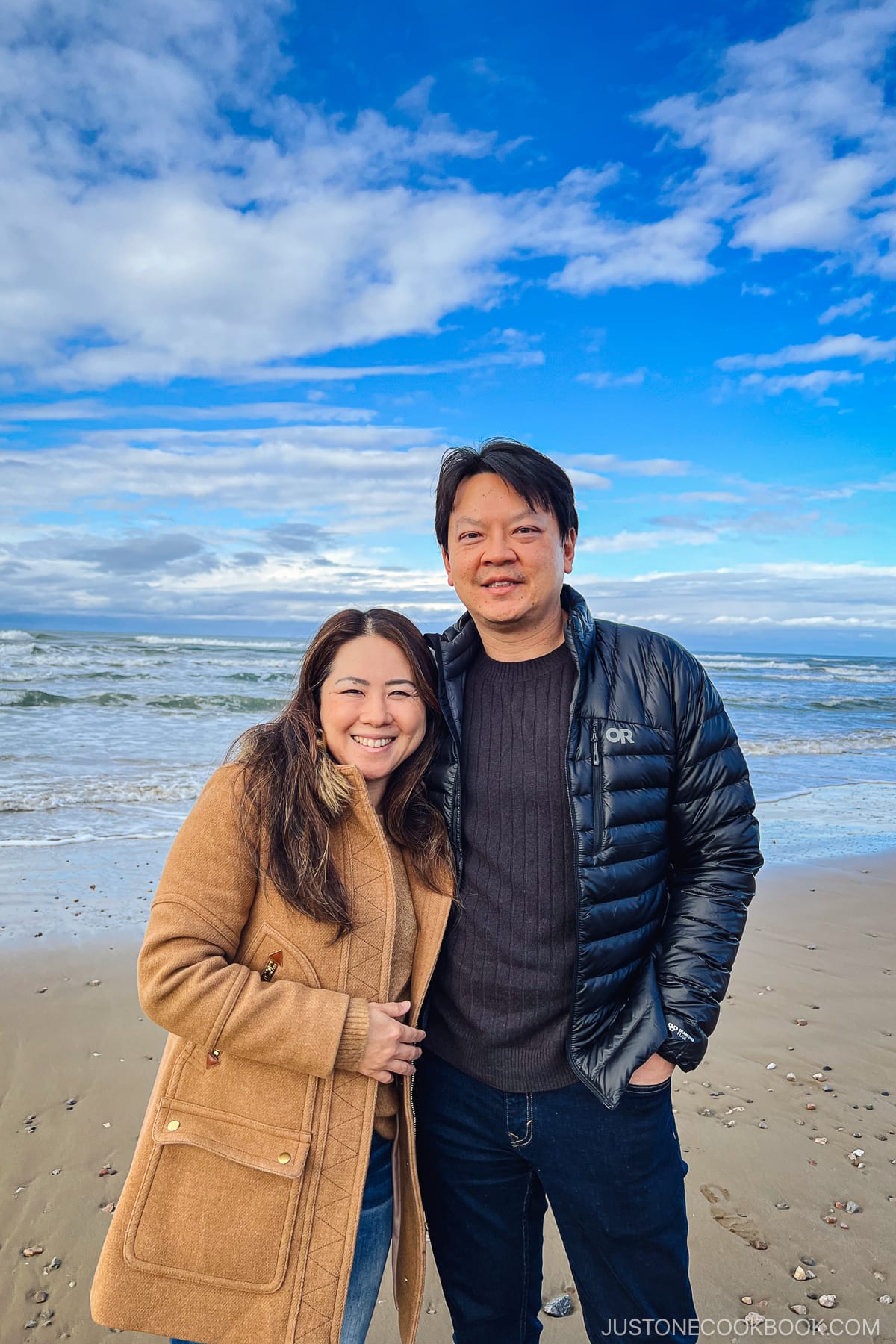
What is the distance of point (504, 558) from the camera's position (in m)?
2.44

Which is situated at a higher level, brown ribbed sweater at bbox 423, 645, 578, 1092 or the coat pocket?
brown ribbed sweater at bbox 423, 645, 578, 1092

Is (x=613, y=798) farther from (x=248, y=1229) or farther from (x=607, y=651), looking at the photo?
(x=248, y=1229)

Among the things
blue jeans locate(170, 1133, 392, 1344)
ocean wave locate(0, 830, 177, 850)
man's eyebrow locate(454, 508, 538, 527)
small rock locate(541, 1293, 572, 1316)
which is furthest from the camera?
ocean wave locate(0, 830, 177, 850)

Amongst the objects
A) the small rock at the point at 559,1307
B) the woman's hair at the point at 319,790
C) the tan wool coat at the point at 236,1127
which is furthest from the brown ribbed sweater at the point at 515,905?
the small rock at the point at 559,1307

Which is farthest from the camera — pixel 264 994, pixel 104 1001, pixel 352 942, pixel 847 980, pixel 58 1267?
pixel 847 980

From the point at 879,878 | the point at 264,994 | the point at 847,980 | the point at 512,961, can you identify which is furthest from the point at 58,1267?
the point at 879,878

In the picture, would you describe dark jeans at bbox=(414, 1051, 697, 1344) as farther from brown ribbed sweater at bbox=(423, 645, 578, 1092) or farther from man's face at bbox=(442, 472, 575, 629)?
man's face at bbox=(442, 472, 575, 629)

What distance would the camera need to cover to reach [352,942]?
85.8 inches

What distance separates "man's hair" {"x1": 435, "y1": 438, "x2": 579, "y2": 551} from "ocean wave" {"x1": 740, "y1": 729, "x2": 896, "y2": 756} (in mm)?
13100

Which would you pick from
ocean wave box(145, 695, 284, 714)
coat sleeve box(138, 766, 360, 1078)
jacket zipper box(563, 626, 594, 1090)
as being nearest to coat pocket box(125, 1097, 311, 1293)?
A: coat sleeve box(138, 766, 360, 1078)

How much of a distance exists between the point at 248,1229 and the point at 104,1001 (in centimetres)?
349

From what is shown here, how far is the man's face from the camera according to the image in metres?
2.45

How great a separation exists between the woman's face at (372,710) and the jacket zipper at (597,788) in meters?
0.52

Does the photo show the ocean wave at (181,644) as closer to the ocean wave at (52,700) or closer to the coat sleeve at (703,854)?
the ocean wave at (52,700)
